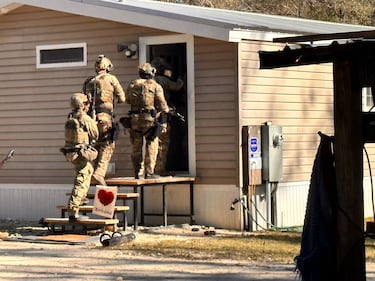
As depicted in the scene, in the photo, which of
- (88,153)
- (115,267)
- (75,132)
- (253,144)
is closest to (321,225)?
(115,267)

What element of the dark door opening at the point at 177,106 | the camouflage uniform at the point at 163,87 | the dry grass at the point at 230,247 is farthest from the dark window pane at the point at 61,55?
the dry grass at the point at 230,247

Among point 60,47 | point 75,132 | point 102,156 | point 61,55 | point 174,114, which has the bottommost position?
point 102,156

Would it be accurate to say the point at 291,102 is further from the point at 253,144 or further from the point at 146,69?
the point at 146,69

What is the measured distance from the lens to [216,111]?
12625 millimetres

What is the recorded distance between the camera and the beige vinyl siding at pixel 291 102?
12539 millimetres

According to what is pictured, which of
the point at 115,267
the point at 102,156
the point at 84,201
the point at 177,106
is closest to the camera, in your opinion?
the point at 115,267

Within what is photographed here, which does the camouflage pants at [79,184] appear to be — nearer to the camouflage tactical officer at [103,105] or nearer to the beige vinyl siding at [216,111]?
the camouflage tactical officer at [103,105]

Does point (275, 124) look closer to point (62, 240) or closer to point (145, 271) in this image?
point (62, 240)

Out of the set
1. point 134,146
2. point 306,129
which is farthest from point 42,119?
point 306,129

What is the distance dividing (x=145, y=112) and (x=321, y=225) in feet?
22.2

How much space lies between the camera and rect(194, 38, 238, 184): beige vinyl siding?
491 inches

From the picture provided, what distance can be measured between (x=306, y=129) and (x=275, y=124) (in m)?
0.94

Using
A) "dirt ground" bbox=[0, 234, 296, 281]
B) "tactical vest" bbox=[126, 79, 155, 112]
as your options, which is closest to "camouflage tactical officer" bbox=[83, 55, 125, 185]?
"tactical vest" bbox=[126, 79, 155, 112]

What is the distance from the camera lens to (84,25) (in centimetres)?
1376
